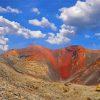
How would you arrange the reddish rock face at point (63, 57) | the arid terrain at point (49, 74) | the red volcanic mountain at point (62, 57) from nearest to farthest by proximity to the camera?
the arid terrain at point (49, 74)
the red volcanic mountain at point (62, 57)
the reddish rock face at point (63, 57)

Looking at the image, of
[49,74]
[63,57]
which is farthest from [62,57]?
[49,74]

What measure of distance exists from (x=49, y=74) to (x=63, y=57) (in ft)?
76.5

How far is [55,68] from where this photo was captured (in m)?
114

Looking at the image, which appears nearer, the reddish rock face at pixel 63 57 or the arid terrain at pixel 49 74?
the arid terrain at pixel 49 74

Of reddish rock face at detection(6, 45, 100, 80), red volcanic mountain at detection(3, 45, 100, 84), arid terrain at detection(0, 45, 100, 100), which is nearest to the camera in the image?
arid terrain at detection(0, 45, 100, 100)

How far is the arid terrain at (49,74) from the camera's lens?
141 ft

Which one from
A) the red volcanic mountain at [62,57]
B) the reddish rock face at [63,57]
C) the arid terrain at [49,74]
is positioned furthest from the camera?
the reddish rock face at [63,57]

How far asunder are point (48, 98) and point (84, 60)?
249ft

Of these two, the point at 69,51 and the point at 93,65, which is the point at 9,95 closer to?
the point at 93,65

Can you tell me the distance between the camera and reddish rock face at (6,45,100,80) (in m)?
112

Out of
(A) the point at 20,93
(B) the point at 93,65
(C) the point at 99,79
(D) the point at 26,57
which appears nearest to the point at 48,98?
(A) the point at 20,93

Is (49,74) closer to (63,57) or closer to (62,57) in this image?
(62,57)

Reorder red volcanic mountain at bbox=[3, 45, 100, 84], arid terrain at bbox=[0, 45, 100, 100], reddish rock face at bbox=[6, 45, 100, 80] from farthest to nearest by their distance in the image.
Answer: reddish rock face at bbox=[6, 45, 100, 80]
red volcanic mountain at bbox=[3, 45, 100, 84]
arid terrain at bbox=[0, 45, 100, 100]

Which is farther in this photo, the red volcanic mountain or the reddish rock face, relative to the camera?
the reddish rock face
